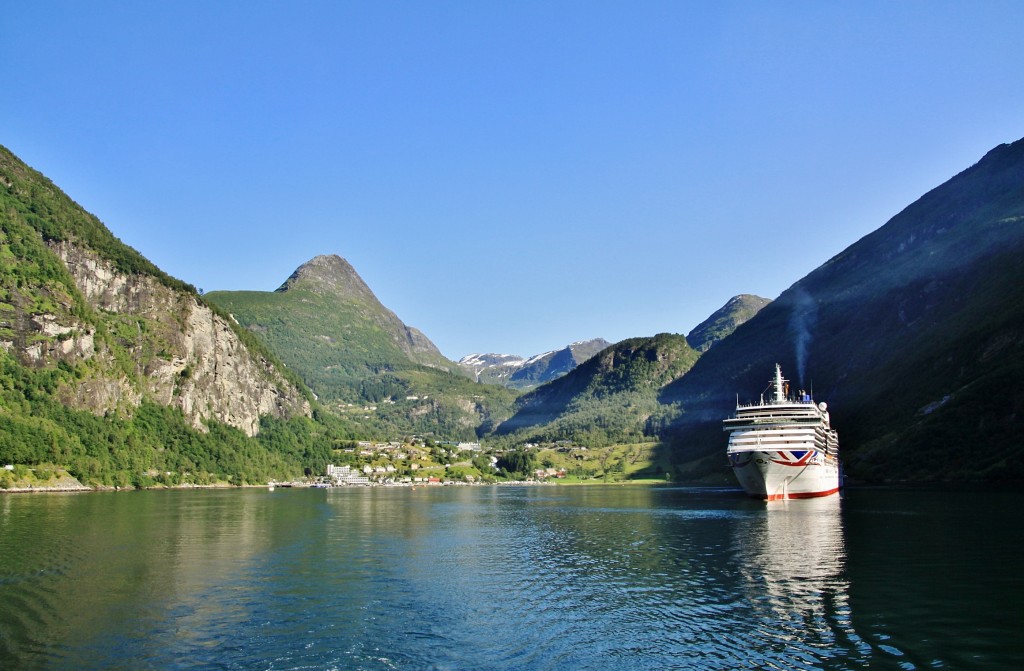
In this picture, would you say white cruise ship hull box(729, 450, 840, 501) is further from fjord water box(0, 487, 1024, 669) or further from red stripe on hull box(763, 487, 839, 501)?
fjord water box(0, 487, 1024, 669)

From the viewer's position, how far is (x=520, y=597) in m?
49.7

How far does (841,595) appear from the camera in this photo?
47219 mm

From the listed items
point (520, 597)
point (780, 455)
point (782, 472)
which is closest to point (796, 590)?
point (520, 597)

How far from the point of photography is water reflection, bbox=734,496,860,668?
36000 millimetres

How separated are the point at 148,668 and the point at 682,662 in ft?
76.9

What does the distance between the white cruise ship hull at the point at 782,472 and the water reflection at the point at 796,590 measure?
40896 mm

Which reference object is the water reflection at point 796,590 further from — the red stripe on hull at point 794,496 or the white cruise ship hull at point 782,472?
the red stripe on hull at point 794,496

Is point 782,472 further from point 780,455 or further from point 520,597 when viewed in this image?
point 520,597

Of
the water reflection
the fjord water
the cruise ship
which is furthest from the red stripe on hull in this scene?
the fjord water

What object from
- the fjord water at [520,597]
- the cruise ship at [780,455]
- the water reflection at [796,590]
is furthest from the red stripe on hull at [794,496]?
the fjord water at [520,597]

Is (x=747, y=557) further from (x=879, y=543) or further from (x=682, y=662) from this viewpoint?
(x=682, y=662)

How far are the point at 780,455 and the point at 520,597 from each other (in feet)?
314

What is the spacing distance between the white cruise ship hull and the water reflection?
40.9 m

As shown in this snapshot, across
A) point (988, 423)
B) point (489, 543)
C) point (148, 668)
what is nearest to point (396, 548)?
point (489, 543)
